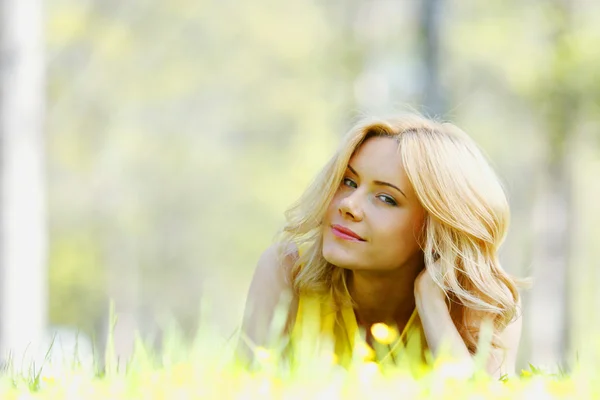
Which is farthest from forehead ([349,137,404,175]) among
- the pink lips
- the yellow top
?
the yellow top

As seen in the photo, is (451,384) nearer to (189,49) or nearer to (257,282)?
(257,282)

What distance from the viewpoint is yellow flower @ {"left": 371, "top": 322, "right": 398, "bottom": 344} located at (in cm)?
363

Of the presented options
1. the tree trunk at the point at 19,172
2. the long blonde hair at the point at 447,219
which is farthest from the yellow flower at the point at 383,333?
the tree trunk at the point at 19,172

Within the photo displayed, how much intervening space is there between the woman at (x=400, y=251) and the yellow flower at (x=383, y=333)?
24mm

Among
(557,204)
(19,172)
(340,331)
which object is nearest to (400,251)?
(340,331)

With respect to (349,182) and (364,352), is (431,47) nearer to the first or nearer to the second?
→ (349,182)

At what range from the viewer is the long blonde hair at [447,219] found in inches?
137

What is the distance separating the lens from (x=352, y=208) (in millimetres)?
3393

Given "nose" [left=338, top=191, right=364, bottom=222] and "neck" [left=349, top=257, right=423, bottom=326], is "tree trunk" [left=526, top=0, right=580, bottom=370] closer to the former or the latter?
"neck" [left=349, top=257, right=423, bottom=326]

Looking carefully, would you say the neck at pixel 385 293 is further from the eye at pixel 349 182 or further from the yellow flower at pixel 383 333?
the eye at pixel 349 182

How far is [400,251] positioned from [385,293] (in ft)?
1.14

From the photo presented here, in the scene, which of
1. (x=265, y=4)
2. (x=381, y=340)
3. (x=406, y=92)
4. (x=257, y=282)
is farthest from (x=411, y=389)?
(x=265, y=4)

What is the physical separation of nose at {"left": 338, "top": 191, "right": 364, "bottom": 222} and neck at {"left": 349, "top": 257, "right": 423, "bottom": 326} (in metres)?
0.37

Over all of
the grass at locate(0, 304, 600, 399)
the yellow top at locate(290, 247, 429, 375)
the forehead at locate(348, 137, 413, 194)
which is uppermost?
the forehead at locate(348, 137, 413, 194)
